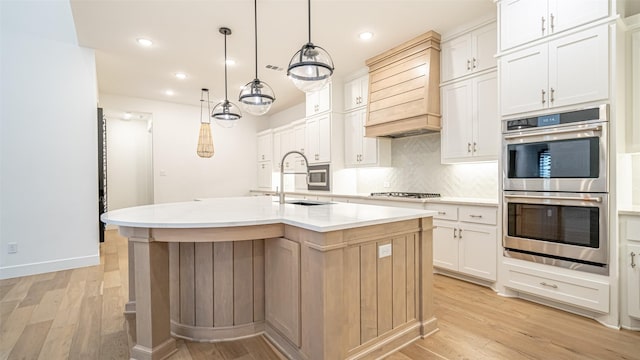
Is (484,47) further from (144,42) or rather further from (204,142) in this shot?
(204,142)

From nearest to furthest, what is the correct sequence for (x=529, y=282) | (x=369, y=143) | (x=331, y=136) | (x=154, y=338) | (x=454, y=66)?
(x=154, y=338) < (x=529, y=282) < (x=454, y=66) < (x=369, y=143) < (x=331, y=136)

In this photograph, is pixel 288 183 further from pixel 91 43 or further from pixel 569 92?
pixel 569 92

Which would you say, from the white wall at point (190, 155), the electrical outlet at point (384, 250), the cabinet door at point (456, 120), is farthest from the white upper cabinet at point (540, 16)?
the white wall at point (190, 155)

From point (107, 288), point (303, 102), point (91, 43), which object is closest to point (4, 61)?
point (91, 43)

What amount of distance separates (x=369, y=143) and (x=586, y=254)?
2.81 metres

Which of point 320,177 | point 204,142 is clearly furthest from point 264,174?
point 320,177

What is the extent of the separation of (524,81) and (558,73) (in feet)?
0.79

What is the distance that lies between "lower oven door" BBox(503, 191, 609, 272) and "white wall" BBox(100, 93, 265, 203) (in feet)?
19.6

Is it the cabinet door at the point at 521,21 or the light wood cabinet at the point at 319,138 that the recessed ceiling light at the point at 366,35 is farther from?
the light wood cabinet at the point at 319,138

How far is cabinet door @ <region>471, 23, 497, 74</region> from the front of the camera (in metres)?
3.13

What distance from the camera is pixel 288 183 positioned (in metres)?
6.96

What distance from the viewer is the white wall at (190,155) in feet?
21.0

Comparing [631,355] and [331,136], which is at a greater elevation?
[331,136]

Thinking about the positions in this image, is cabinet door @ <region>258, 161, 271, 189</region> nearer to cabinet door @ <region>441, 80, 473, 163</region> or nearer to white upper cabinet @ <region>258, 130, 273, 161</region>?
white upper cabinet @ <region>258, 130, 273, 161</region>
